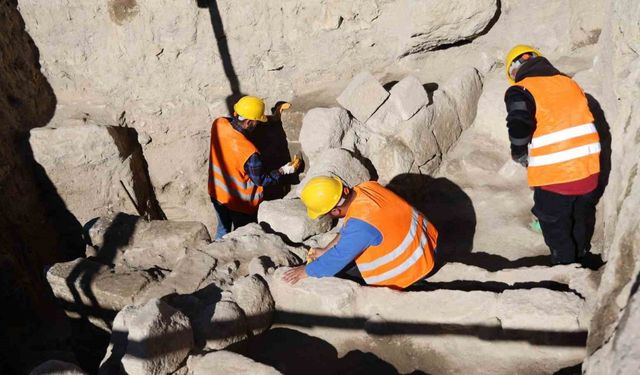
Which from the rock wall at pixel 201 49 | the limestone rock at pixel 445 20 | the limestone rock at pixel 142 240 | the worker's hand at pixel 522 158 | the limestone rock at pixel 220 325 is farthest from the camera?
the rock wall at pixel 201 49

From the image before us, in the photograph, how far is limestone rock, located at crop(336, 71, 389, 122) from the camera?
5.50m

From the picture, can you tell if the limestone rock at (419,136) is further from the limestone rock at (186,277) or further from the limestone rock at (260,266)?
the limestone rock at (186,277)

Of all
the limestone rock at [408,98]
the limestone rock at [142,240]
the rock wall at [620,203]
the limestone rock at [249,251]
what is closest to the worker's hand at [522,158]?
the rock wall at [620,203]

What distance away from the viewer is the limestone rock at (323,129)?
5.39 meters

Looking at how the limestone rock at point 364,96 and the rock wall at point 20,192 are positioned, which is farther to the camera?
the rock wall at point 20,192

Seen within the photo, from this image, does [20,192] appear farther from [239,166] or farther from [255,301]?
[255,301]

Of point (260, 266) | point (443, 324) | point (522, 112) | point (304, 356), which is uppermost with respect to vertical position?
point (522, 112)

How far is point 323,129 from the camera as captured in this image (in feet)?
17.7

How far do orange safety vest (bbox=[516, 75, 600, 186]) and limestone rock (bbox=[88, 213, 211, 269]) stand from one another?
3026 mm

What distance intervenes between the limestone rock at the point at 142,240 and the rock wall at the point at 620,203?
3349 millimetres

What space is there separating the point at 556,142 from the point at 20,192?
240 inches

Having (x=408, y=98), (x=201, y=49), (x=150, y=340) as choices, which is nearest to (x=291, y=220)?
(x=408, y=98)

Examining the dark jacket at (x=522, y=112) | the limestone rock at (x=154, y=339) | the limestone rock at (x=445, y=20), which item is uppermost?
the limestone rock at (x=445, y=20)

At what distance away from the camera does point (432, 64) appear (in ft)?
20.9
